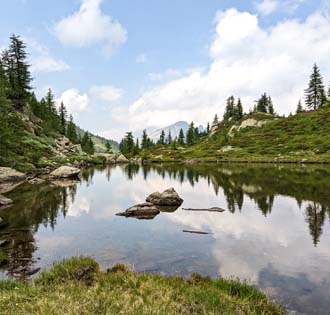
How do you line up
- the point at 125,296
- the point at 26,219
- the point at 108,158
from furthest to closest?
the point at 108,158 → the point at 26,219 → the point at 125,296

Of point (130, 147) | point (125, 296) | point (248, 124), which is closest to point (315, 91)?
point (248, 124)

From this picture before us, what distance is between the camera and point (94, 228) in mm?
26016

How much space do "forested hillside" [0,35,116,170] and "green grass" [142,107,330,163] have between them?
6270 cm

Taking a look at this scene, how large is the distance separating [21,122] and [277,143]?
103804 mm

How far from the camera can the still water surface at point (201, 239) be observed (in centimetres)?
1530

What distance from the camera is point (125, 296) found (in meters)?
9.76

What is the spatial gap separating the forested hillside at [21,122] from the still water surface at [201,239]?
87.2 ft

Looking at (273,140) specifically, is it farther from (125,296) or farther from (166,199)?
(125,296)

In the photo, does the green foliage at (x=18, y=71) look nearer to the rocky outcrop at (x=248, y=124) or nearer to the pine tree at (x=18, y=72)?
the pine tree at (x=18, y=72)

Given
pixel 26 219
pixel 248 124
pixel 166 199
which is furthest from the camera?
pixel 248 124

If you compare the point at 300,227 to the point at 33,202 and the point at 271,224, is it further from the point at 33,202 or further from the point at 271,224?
the point at 33,202

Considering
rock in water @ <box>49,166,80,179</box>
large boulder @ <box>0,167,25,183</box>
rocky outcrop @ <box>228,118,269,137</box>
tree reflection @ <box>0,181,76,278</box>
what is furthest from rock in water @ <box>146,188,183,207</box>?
rocky outcrop @ <box>228,118,269,137</box>

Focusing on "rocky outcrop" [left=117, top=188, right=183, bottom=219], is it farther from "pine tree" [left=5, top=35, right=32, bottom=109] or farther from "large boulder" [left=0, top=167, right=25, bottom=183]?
"pine tree" [left=5, top=35, right=32, bottom=109]

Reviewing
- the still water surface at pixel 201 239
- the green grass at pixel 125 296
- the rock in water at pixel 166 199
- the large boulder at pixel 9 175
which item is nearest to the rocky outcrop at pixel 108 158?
the large boulder at pixel 9 175
